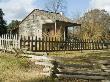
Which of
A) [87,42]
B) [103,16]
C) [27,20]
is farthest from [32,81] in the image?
[103,16]

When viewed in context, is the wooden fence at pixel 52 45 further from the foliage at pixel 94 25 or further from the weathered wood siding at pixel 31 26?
the weathered wood siding at pixel 31 26

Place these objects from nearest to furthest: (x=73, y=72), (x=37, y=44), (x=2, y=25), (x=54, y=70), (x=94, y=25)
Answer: (x=73, y=72), (x=54, y=70), (x=37, y=44), (x=94, y=25), (x=2, y=25)

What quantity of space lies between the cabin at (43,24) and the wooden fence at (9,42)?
21.7m

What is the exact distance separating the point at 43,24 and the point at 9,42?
27.4 meters

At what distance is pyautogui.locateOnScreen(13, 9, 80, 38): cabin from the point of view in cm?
4938

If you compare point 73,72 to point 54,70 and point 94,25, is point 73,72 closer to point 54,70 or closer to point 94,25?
point 54,70

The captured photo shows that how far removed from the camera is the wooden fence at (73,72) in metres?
11.3

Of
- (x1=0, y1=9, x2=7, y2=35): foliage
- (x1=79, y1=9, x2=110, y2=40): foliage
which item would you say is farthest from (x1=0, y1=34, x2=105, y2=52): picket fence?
(x1=0, y1=9, x2=7, y2=35): foliage

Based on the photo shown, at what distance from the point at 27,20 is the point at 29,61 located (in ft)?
129

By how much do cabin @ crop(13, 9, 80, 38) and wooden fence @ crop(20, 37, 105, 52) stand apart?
13.1 m

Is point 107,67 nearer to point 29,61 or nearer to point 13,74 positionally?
point 13,74

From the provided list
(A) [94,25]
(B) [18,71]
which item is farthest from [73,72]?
(A) [94,25]

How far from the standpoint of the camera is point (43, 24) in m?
51.2

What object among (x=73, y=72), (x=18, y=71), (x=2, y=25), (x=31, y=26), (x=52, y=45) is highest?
(x=2, y=25)
